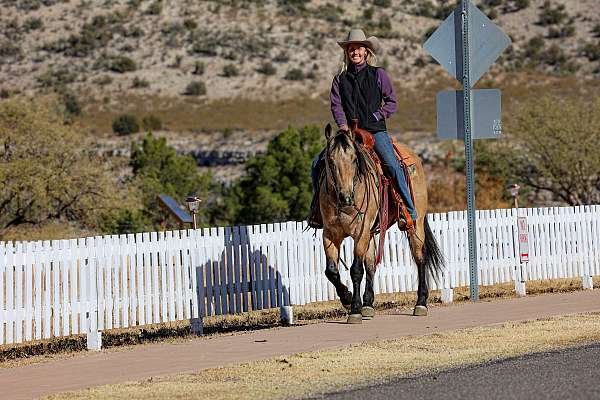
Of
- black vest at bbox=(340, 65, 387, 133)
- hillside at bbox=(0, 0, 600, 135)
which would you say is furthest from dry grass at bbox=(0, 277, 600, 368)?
hillside at bbox=(0, 0, 600, 135)

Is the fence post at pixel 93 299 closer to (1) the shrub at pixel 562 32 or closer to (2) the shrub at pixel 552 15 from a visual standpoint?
(1) the shrub at pixel 562 32

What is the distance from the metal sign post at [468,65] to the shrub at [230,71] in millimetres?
62599

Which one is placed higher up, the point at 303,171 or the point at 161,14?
the point at 161,14

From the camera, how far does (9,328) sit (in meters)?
15.0

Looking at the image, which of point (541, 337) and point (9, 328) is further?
point (9, 328)

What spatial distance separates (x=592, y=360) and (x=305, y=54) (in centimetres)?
7305

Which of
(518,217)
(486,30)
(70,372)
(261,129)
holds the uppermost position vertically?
(261,129)

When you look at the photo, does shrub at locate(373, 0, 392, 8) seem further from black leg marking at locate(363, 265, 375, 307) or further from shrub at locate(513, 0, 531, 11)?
black leg marking at locate(363, 265, 375, 307)

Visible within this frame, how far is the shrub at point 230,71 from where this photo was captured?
81.1m

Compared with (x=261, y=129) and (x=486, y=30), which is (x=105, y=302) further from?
(x=261, y=129)

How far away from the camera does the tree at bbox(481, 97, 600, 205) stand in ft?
152

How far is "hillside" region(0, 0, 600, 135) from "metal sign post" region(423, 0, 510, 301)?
50942 millimetres

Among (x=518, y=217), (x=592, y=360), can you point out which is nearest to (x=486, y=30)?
(x=518, y=217)

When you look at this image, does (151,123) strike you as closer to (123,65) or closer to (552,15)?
(123,65)
